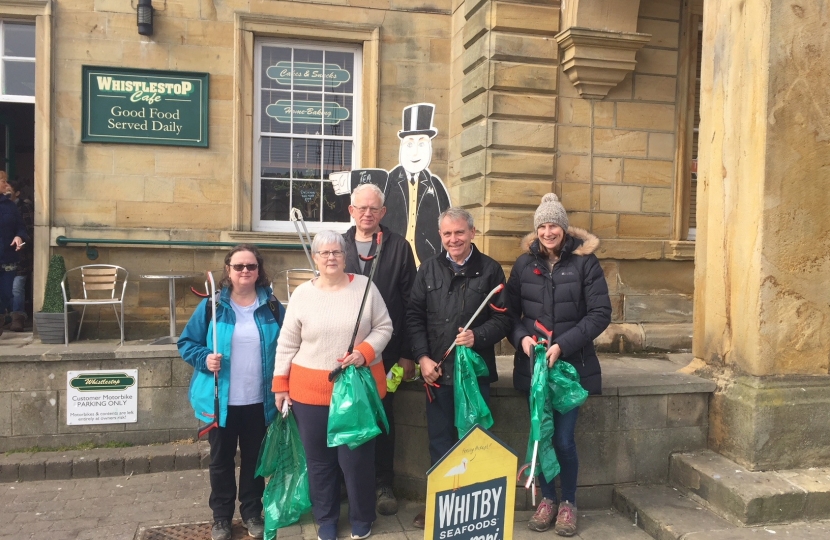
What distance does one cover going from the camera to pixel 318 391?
3.82 metres

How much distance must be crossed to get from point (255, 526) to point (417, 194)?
339 centimetres

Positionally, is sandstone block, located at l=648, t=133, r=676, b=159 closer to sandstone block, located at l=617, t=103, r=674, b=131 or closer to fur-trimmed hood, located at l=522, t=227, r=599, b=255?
sandstone block, located at l=617, t=103, r=674, b=131

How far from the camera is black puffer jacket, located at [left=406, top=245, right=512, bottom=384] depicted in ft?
13.2

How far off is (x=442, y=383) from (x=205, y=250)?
176 inches

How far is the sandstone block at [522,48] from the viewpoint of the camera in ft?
22.4

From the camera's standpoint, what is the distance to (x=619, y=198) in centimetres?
720

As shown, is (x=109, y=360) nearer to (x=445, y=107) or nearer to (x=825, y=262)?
(x=445, y=107)

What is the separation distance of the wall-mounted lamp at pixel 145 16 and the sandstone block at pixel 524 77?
12.2ft

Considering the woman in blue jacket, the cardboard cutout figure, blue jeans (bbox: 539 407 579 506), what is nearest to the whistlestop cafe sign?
the cardboard cutout figure

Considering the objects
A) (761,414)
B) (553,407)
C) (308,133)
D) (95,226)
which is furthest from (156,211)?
(761,414)

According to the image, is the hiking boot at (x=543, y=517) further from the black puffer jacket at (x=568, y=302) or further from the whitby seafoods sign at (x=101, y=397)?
the whitby seafoods sign at (x=101, y=397)

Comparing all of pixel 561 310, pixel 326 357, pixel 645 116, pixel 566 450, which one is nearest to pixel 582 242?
pixel 561 310

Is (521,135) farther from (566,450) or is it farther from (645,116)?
(566,450)

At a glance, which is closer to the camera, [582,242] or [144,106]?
[582,242]
